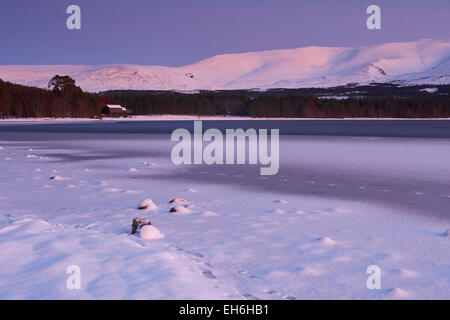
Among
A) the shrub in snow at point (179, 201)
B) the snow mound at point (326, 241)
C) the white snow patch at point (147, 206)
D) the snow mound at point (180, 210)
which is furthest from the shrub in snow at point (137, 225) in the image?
the snow mound at point (326, 241)

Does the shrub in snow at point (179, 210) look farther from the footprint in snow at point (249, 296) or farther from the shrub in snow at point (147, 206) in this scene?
the footprint in snow at point (249, 296)

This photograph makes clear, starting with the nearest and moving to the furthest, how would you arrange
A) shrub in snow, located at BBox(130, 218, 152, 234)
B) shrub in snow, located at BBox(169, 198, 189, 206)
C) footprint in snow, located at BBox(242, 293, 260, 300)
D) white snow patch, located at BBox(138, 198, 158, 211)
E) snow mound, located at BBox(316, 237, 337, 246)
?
footprint in snow, located at BBox(242, 293, 260, 300) < snow mound, located at BBox(316, 237, 337, 246) < shrub in snow, located at BBox(130, 218, 152, 234) < white snow patch, located at BBox(138, 198, 158, 211) < shrub in snow, located at BBox(169, 198, 189, 206)

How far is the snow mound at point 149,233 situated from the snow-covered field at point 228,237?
0.49 feet

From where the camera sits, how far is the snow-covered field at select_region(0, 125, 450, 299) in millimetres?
6559

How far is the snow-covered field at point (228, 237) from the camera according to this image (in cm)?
656

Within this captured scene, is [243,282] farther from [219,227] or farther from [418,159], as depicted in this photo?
[418,159]

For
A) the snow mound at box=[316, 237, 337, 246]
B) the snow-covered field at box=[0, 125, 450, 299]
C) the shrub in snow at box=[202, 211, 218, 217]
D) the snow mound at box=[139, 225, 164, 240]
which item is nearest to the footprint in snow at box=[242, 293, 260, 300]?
the snow-covered field at box=[0, 125, 450, 299]

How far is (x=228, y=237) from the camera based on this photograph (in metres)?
9.02

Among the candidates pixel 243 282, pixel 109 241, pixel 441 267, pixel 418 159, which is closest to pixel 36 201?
pixel 109 241

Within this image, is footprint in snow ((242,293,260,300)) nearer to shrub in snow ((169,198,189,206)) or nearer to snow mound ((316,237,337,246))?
snow mound ((316,237,337,246))

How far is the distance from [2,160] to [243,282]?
18.3 meters

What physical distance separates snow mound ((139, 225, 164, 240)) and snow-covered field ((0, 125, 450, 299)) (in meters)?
0.15

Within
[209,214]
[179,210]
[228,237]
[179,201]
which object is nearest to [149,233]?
[228,237]
